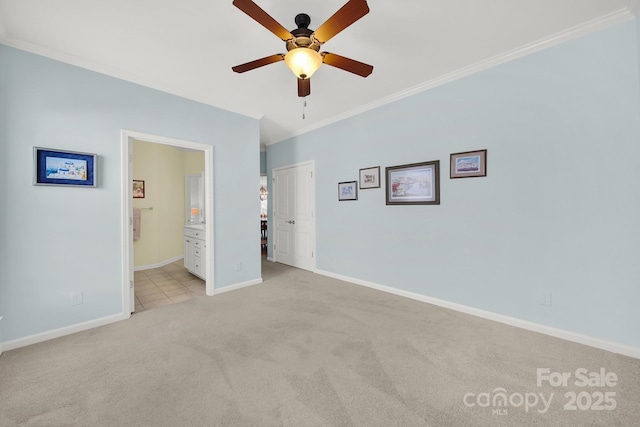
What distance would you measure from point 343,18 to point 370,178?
2.45 m

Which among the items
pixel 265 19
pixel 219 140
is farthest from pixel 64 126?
pixel 265 19

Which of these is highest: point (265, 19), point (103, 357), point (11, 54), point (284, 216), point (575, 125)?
point (11, 54)

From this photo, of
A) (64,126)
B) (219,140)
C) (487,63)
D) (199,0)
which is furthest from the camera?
(219,140)

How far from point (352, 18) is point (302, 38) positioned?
0.46m

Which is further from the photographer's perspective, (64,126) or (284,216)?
(284,216)

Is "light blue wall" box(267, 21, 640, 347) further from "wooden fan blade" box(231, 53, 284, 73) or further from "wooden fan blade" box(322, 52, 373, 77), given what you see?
"wooden fan blade" box(231, 53, 284, 73)

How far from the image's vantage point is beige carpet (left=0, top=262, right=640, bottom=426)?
1.52 m

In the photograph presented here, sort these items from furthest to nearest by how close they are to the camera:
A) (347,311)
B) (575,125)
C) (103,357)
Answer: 1. (347,311)
2. (575,125)
3. (103,357)

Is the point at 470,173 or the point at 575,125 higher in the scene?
the point at 575,125

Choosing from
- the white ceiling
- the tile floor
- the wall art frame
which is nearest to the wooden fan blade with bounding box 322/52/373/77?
the white ceiling

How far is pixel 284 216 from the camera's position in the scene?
5.55m

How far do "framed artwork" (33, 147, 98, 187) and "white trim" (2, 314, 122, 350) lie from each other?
1.40 m

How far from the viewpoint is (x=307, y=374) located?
1.89m

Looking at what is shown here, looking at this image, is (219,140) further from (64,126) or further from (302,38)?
(302,38)
